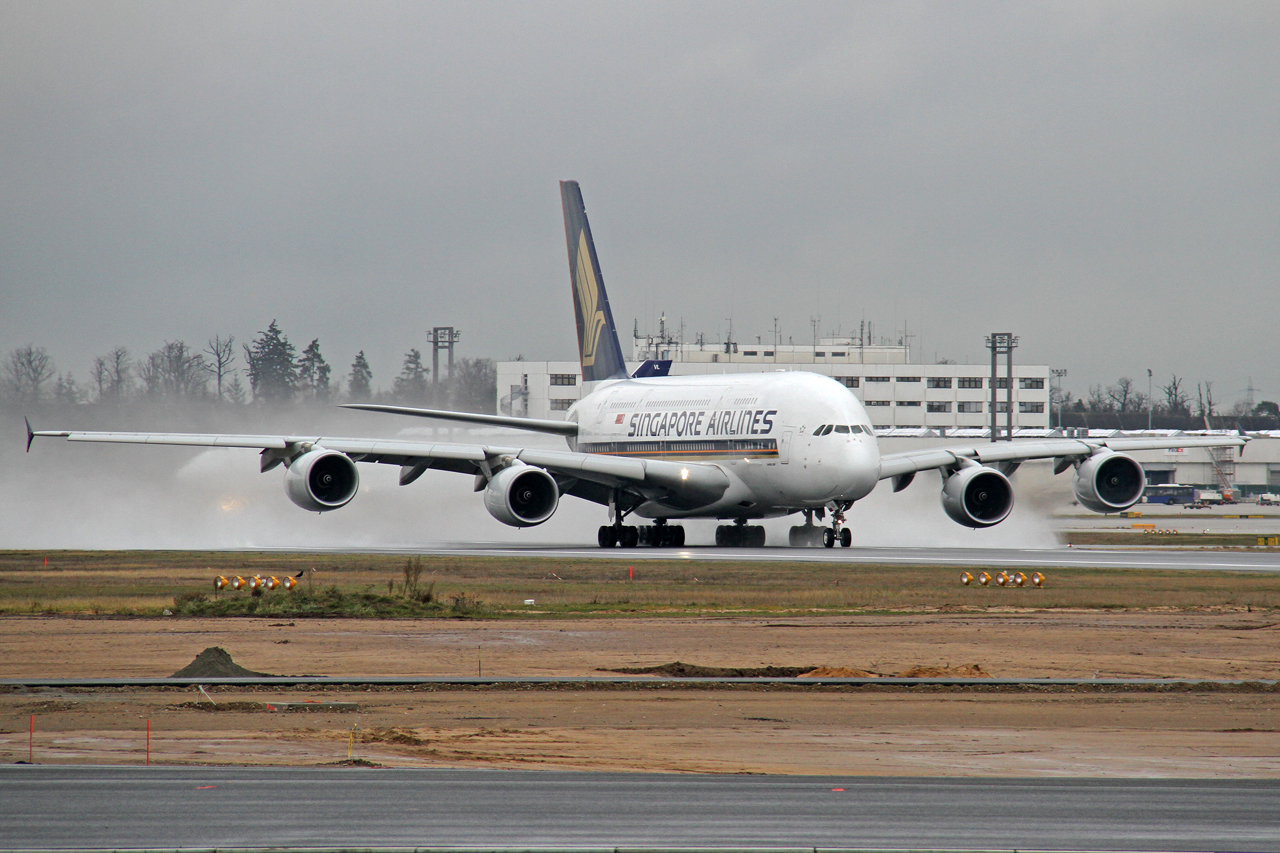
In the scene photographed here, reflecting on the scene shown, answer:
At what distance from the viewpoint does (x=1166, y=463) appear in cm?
12888

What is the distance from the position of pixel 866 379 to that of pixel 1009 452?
264 ft

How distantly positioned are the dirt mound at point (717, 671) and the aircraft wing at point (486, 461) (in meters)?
22.4

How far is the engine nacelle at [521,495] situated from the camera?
134 ft

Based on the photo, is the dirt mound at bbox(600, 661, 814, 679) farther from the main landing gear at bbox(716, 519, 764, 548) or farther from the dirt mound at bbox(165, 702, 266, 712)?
the main landing gear at bbox(716, 519, 764, 548)

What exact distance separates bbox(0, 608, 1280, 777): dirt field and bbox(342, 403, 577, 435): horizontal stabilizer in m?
→ 18.3

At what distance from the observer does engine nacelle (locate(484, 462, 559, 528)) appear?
40719 millimetres

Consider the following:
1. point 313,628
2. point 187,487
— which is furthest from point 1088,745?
point 187,487

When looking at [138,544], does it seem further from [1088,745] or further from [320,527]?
[1088,745]

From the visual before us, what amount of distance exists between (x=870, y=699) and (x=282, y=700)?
668 cm

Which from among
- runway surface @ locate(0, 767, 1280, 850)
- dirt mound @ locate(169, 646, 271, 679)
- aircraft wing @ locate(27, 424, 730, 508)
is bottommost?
runway surface @ locate(0, 767, 1280, 850)

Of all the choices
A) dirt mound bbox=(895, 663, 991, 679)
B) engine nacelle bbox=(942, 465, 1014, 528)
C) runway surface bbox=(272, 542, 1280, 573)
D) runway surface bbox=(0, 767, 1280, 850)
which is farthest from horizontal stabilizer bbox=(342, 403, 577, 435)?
runway surface bbox=(0, 767, 1280, 850)

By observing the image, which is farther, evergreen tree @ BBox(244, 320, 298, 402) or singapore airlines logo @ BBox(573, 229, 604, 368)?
evergreen tree @ BBox(244, 320, 298, 402)

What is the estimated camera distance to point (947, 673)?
19109 millimetres

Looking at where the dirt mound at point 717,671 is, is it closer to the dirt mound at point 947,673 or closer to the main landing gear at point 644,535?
the dirt mound at point 947,673
